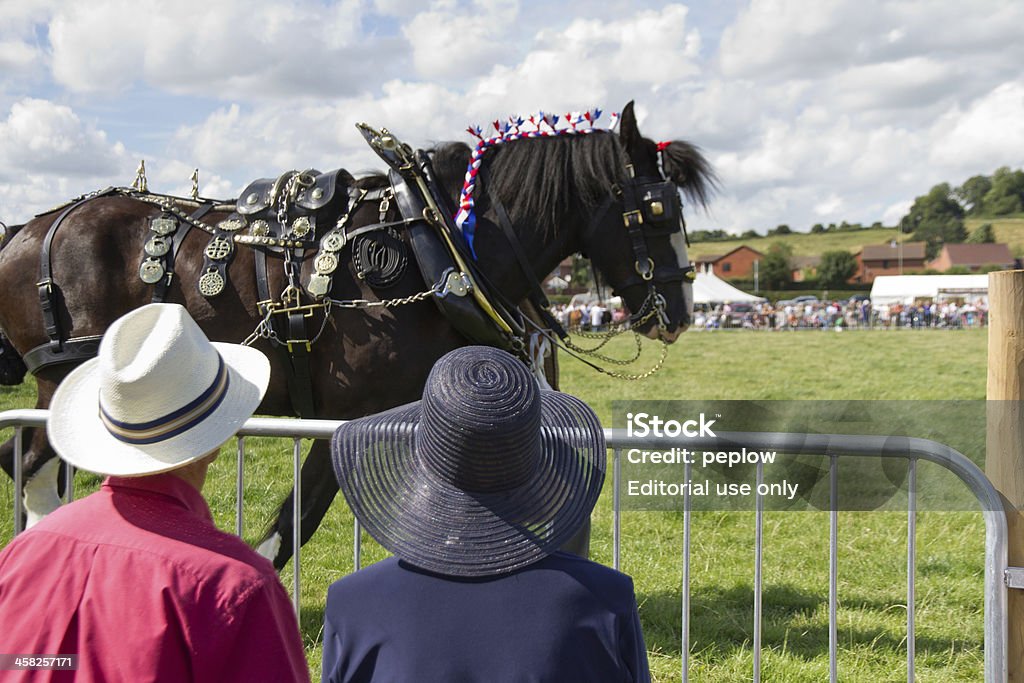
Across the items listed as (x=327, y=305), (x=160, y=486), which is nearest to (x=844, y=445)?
(x=160, y=486)

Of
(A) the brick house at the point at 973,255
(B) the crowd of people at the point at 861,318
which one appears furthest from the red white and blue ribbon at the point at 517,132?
(A) the brick house at the point at 973,255

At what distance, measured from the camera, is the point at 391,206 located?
4.06 metres

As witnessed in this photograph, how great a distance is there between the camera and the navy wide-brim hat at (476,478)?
4.61 ft

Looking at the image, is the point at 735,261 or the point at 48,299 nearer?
the point at 48,299

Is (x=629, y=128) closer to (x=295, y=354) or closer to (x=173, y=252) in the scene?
(x=295, y=354)

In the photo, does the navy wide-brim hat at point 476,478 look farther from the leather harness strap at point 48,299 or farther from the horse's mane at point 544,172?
the leather harness strap at point 48,299

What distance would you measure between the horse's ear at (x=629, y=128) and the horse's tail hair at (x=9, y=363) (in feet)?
10.8

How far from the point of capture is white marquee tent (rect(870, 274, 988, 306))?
61250mm

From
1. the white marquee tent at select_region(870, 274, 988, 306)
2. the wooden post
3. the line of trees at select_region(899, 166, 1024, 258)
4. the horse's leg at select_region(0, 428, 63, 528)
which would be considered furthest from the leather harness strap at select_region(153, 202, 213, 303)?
the line of trees at select_region(899, 166, 1024, 258)

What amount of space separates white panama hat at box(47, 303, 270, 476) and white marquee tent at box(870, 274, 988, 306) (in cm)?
6216

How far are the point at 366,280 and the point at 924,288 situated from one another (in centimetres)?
6955

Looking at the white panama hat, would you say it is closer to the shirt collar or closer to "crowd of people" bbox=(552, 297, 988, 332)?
the shirt collar

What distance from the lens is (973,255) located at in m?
104

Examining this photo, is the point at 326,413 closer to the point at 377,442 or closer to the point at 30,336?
the point at 30,336
